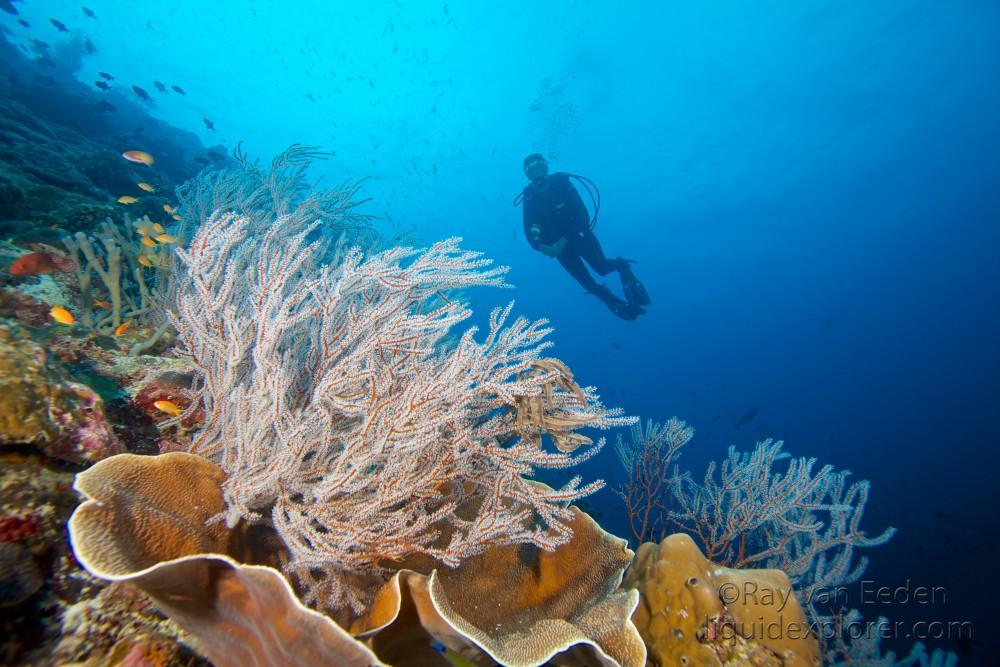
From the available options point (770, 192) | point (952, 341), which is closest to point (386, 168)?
point (770, 192)

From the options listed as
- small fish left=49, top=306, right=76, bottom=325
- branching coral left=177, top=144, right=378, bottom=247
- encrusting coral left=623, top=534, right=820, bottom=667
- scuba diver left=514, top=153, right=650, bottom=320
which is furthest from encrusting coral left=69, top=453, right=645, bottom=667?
scuba diver left=514, top=153, right=650, bottom=320

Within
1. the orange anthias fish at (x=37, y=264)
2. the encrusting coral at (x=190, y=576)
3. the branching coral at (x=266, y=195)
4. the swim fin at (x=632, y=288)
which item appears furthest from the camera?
the swim fin at (x=632, y=288)

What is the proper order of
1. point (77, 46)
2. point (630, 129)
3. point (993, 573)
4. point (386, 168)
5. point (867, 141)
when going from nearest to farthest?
point (993, 573), point (77, 46), point (867, 141), point (630, 129), point (386, 168)

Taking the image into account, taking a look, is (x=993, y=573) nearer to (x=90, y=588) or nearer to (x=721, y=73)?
(x=90, y=588)

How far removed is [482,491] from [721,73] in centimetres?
5332

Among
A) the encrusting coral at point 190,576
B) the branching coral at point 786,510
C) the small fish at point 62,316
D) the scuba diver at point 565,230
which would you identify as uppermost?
the scuba diver at point 565,230

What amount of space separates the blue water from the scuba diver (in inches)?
358

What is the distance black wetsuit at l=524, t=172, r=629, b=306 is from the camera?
13281 mm

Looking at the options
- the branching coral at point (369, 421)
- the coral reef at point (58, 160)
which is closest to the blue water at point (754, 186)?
the coral reef at point (58, 160)

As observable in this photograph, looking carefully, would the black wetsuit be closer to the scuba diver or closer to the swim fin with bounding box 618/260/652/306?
the scuba diver

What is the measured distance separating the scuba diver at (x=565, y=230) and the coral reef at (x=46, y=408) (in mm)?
11875

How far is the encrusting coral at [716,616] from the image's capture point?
286 centimetres

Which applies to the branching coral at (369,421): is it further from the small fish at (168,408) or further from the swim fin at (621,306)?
the swim fin at (621,306)

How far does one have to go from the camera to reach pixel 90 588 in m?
1.61
